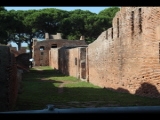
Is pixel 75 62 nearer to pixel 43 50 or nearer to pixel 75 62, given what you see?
pixel 75 62

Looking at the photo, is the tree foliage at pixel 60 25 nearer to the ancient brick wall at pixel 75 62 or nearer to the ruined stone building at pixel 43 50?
the ruined stone building at pixel 43 50

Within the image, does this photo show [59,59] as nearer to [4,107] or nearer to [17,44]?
[4,107]

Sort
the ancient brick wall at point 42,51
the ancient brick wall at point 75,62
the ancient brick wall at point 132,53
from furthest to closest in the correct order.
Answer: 1. the ancient brick wall at point 42,51
2. the ancient brick wall at point 75,62
3. the ancient brick wall at point 132,53

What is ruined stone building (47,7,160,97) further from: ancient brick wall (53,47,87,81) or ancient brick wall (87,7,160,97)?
ancient brick wall (53,47,87,81)

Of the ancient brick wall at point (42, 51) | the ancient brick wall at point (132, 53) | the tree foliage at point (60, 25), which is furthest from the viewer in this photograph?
the tree foliage at point (60, 25)

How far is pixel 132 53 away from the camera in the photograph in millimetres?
12203

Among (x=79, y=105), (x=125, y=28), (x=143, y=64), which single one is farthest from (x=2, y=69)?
(x=125, y=28)

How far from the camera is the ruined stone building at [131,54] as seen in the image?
34.3ft

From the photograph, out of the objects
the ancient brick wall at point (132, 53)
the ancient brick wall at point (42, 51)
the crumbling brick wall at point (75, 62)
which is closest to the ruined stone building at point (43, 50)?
the ancient brick wall at point (42, 51)

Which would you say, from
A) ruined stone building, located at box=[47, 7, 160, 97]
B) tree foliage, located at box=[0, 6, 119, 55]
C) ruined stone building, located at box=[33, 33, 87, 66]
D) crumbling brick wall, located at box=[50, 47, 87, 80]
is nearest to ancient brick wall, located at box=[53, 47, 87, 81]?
crumbling brick wall, located at box=[50, 47, 87, 80]

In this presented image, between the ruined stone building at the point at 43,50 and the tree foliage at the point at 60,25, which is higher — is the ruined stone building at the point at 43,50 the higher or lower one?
the lower one

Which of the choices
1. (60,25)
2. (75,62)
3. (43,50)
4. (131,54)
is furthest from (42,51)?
(131,54)

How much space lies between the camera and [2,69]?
764 centimetres
